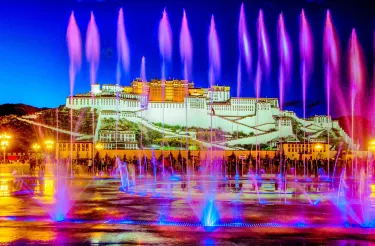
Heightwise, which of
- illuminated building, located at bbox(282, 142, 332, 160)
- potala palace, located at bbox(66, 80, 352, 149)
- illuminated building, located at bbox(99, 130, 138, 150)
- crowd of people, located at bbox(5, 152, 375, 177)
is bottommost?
crowd of people, located at bbox(5, 152, 375, 177)

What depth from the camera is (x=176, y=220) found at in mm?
10148

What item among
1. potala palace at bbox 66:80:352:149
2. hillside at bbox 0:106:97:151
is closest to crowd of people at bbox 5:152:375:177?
hillside at bbox 0:106:97:151

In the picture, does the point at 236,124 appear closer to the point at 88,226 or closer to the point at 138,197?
the point at 138,197

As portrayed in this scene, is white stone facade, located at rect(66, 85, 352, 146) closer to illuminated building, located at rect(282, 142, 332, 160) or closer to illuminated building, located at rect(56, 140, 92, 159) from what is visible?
illuminated building, located at rect(282, 142, 332, 160)

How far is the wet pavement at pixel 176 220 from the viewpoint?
320 inches

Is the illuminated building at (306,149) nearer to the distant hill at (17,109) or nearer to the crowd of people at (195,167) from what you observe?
the crowd of people at (195,167)

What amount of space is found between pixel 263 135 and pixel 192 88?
27.1 metres

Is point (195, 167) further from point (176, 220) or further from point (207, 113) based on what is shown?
point (207, 113)

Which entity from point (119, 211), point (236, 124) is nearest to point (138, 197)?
point (119, 211)

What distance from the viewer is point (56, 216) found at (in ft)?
34.4

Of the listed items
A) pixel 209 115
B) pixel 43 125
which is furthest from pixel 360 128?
pixel 43 125

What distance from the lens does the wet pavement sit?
812cm

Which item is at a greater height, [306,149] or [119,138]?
[119,138]

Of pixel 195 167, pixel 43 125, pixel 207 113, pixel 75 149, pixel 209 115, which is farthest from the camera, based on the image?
pixel 207 113
